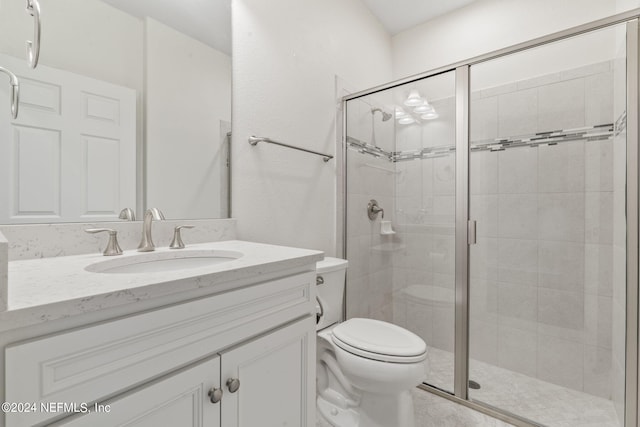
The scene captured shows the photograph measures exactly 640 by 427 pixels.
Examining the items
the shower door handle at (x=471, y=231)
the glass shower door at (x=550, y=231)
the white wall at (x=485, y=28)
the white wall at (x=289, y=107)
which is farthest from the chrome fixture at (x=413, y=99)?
the shower door handle at (x=471, y=231)

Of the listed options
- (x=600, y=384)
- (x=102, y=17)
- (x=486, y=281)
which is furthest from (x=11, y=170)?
(x=600, y=384)

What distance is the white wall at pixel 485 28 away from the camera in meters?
1.79

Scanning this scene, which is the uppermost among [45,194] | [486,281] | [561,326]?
[45,194]

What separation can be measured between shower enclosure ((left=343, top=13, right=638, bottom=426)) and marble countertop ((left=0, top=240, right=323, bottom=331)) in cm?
121

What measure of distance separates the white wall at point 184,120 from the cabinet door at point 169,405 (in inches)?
26.6

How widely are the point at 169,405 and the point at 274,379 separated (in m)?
0.28

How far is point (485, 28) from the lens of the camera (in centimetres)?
211

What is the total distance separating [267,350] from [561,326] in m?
1.72

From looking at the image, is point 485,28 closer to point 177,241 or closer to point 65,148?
point 177,241

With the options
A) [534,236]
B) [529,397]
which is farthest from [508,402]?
[534,236]

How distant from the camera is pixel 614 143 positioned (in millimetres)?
1428

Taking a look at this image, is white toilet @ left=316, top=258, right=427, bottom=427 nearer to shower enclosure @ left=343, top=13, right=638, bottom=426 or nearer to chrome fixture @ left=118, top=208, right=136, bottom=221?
shower enclosure @ left=343, top=13, right=638, bottom=426

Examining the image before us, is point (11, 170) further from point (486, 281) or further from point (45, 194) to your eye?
point (486, 281)

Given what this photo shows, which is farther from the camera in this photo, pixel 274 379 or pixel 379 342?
pixel 379 342
